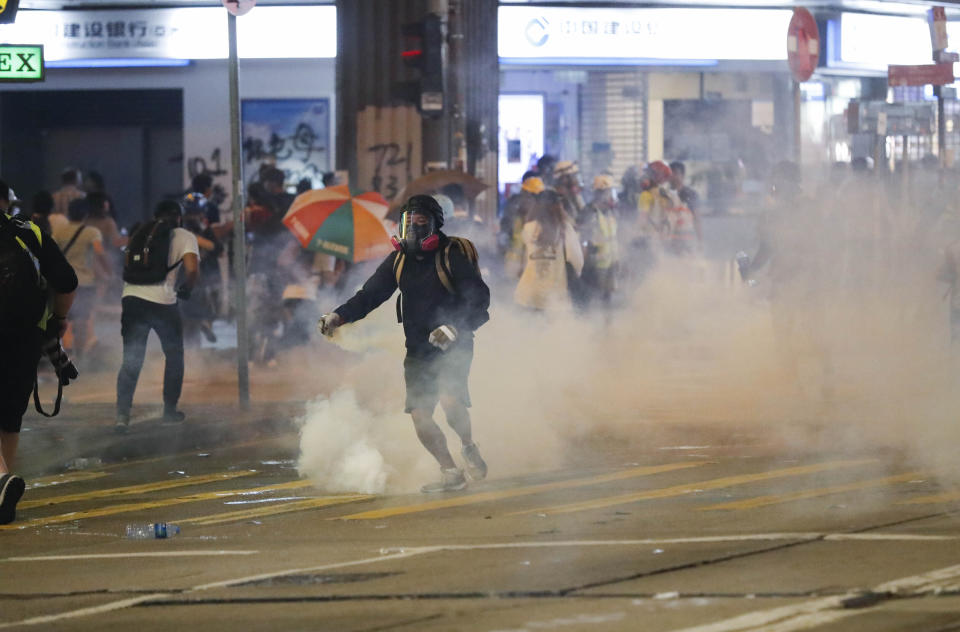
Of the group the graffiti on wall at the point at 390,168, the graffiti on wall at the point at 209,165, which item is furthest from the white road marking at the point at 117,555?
the graffiti on wall at the point at 209,165

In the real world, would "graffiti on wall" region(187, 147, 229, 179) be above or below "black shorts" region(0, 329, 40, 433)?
above

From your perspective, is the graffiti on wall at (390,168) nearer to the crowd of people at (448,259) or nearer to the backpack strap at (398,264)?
the crowd of people at (448,259)

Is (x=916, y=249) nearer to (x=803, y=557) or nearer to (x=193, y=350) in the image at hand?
(x=193, y=350)

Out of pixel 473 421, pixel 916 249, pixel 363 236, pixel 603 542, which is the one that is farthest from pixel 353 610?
pixel 916 249

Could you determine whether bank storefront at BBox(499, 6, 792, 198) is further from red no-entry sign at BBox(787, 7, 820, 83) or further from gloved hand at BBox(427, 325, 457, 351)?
gloved hand at BBox(427, 325, 457, 351)

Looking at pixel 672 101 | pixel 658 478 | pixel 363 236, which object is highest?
pixel 672 101

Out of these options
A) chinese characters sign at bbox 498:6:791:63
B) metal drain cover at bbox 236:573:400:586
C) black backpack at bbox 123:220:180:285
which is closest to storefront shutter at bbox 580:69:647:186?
chinese characters sign at bbox 498:6:791:63

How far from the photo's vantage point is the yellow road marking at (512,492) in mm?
8055

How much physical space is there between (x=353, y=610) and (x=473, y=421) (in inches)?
186

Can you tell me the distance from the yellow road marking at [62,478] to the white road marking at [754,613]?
332 centimetres

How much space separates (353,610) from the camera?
5.79 metres

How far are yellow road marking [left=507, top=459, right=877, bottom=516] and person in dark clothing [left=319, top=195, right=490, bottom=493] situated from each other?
83 centimetres

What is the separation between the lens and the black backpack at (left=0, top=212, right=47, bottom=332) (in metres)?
8.02

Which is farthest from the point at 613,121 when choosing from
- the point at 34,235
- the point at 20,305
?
the point at 20,305
